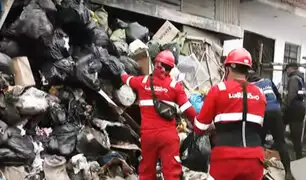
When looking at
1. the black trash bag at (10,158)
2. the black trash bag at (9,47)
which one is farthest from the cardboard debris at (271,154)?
the black trash bag at (9,47)

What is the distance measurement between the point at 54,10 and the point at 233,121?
135 inches

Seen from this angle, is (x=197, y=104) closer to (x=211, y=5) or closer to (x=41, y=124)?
(x=41, y=124)

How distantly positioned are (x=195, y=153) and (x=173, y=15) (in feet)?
12.2

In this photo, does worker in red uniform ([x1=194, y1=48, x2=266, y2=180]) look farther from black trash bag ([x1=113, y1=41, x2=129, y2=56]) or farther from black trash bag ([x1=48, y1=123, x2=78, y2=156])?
black trash bag ([x1=113, y1=41, x2=129, y2=56])

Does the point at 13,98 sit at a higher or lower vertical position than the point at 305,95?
higher

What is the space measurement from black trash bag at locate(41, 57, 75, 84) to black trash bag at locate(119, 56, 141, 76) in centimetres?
108

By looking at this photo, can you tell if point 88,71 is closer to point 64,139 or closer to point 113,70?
point 113,70

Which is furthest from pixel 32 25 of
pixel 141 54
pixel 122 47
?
pixel 141 54

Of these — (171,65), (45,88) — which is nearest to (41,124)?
(45,88)

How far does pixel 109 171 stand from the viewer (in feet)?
19.3

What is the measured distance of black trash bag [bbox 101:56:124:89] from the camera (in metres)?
6.70

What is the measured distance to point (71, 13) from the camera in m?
6.58

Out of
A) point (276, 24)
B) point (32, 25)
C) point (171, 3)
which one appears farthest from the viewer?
point (276, 24)

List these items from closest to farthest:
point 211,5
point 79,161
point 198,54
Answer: point 79,161, point 198,54, point 211,5
